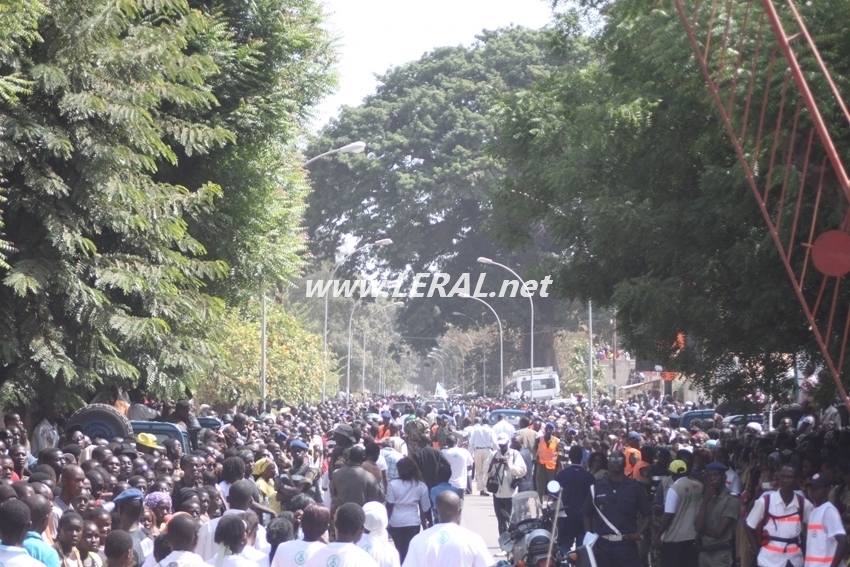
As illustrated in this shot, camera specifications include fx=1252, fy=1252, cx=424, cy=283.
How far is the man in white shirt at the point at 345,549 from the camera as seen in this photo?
Answer: 23.7ft

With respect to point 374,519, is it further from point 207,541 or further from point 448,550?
point 207,541

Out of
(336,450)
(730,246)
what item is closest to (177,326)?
(336,450)

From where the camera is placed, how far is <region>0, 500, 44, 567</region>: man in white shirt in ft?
21.7

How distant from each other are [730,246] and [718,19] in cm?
396

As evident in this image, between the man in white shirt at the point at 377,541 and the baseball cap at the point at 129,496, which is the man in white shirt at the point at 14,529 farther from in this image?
the man in white shirt at the point at 377,541

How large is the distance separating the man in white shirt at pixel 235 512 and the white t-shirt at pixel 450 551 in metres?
1.20

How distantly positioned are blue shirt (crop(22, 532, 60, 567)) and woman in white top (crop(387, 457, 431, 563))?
6566mm

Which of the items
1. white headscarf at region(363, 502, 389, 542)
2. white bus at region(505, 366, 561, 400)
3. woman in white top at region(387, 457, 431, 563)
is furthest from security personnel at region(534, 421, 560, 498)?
white bus at region(505, 366, 561, 400)

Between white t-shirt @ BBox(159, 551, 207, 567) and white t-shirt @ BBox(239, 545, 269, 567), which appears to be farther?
white t-shirt @ BBox(239, 545, 269, 567)

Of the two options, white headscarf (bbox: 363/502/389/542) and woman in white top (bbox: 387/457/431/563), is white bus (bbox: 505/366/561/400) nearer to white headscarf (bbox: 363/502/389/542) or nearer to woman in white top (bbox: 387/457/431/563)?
woman in white top (bbox: 387/457/431/563)

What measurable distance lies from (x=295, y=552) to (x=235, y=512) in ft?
2.55

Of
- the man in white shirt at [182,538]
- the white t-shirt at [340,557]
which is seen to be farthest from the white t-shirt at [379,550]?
the man in white shirt at [182,538]

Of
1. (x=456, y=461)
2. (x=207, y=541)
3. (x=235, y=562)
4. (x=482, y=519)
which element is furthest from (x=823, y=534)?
(x=482, y=519)

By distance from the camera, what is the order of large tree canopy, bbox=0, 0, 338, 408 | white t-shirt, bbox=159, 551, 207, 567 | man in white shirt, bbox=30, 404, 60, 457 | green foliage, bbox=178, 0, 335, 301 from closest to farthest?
1. white t-shirt, bbox=159, 551, 207, 567
2. large tree canopy, bbox=0, 0, 338, 408
3. man in white shirt, bbox=30, 404, 60, 457
4. green foliage, bbox=178, 0, 335, 301
